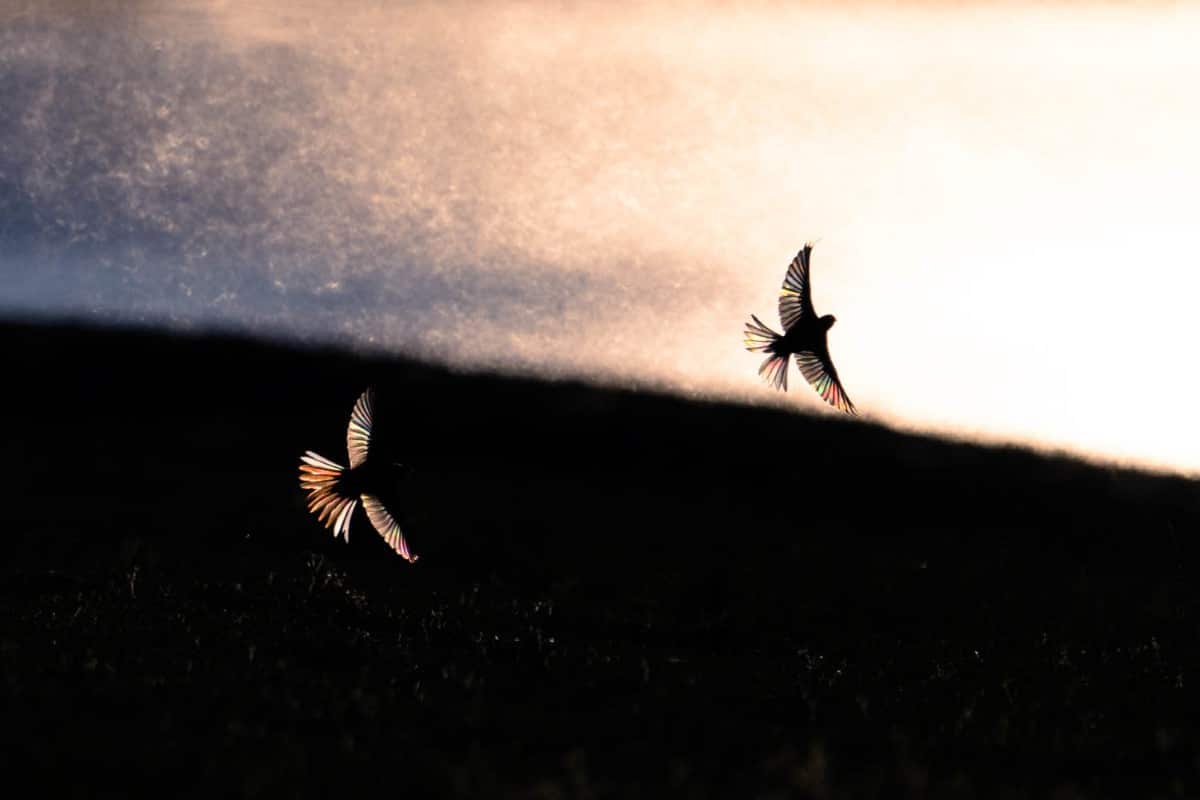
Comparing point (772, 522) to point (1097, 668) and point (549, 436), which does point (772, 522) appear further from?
point (1097, 668)

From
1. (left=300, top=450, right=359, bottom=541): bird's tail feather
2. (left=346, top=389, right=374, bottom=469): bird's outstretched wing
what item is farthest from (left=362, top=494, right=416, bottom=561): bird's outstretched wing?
(left=346, top=389, right=374, bottom=469): bird's outstretched wing

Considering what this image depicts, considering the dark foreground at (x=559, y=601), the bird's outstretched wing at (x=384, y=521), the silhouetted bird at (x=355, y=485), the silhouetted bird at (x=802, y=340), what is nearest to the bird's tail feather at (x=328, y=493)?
the silhouetted bird at (x=355, y=485)

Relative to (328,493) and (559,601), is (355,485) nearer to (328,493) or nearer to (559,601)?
(328,493)

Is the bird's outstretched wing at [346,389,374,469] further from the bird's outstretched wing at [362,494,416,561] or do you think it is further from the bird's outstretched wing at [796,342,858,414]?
the bird's outstretched wing at [796,342,858,414]

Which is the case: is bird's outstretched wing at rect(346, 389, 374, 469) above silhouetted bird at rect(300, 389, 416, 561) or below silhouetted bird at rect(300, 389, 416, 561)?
above

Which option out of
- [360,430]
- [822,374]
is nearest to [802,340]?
[822,374]

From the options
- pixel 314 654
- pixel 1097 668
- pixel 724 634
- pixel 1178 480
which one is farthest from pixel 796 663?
pixel 1178 480

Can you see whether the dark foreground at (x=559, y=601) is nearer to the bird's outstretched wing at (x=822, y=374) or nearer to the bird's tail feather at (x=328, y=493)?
the bird's tail feather at (x=328, y=493)
